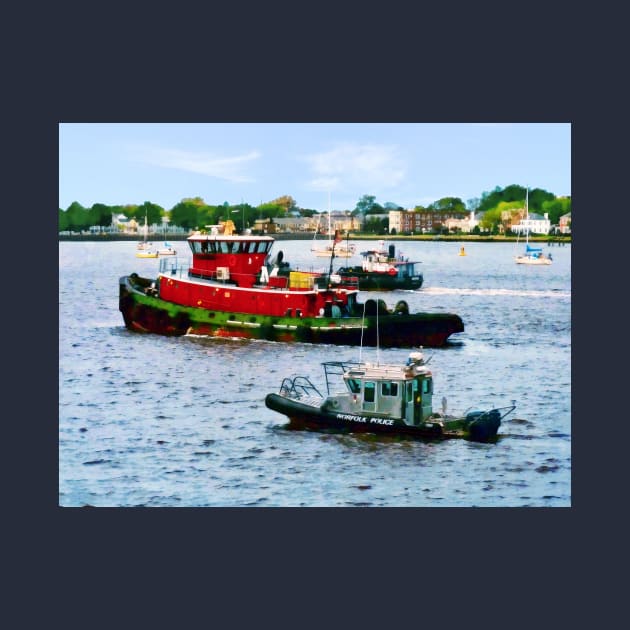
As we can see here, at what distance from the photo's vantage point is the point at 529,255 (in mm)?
28828

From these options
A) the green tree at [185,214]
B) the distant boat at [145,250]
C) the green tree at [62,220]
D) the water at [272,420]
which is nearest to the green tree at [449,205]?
the water at [272,420]

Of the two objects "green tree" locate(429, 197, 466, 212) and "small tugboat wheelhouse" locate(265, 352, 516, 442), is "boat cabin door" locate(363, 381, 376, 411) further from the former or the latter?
"green tree" locate(429, 197, 466, 212)

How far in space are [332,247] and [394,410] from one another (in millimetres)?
4250

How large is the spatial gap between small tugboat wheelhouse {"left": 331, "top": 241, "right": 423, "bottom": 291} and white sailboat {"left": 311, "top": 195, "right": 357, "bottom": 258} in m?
0.40

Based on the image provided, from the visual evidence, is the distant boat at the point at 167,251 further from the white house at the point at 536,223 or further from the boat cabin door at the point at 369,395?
the white house at the point at 536,223

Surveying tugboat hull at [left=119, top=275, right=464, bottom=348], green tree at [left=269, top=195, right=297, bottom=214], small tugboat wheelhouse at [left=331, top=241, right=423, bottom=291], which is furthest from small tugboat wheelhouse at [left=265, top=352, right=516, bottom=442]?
small tugboat wheelhouse at [left=331, top=241, right=423, bottom=291]

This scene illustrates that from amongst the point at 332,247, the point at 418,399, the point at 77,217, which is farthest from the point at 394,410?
the point at 77,217

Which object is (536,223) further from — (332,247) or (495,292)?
(332,247)

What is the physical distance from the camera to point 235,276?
32344mm

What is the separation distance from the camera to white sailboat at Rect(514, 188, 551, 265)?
27.3m

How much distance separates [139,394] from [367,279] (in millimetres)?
6412

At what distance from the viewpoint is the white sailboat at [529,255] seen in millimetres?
27312

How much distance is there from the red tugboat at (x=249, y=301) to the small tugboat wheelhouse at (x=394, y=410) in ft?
11.0

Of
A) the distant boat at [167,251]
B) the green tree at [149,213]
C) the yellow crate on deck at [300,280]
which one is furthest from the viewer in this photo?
the yellow crate on deck at [300,280]
